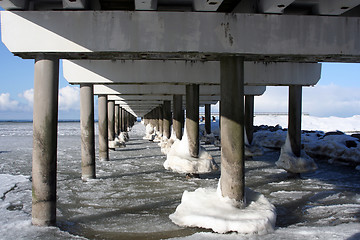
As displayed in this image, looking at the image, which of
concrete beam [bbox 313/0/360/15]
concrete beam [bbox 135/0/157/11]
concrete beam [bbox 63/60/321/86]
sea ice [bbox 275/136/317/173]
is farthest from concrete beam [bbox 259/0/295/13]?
sea ice [bbox 275/136/317/173]

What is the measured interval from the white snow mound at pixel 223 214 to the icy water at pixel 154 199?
17 cm

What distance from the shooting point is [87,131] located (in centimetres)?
1109

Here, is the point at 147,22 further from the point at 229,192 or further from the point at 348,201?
the point at 348,201

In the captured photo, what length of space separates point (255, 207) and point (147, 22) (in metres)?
3.58

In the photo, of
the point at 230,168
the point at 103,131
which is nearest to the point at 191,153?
the point at 230,168

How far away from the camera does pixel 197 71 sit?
1048 cm

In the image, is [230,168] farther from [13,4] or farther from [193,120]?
[193,120]

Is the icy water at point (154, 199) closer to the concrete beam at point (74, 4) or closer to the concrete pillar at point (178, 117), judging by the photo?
the concrete pillar at point (178, 117)

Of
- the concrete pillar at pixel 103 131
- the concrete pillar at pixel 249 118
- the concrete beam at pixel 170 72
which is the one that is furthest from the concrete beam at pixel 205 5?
the concrete pillar at pixel 103 131

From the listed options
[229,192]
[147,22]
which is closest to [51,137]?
[147,22]

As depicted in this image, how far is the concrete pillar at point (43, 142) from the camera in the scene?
5.95m

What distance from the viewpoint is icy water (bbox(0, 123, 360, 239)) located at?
5.89 meters

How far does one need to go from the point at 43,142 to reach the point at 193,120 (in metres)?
6.14

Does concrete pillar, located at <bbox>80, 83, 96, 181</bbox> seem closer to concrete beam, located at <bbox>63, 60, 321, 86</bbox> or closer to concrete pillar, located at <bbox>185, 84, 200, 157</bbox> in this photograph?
concrete beam, located at <bbox>63, 60, 321, 86</bbox>
